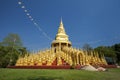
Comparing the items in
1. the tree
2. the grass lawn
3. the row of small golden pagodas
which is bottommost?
the grass lawn

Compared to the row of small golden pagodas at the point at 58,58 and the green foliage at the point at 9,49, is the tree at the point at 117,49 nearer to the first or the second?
the row of small golden pagodas at the point at 58,58

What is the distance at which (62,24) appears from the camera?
200 feet

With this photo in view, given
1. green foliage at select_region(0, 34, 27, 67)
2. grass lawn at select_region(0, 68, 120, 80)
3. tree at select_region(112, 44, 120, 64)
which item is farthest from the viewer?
tree at select_region(112, 44, 120, 64)

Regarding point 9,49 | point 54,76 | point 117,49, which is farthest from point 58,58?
point 117,49

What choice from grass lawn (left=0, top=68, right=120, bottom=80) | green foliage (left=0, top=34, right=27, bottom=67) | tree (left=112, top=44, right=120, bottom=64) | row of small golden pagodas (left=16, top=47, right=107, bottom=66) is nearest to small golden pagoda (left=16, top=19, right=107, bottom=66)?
row of small golden pagodas (left=16, top=47, right=107, bottom=66)

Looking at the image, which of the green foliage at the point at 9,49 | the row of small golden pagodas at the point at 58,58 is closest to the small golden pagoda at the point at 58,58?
the row of small golden pagodas at the point at 58,58

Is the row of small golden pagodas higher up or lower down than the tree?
lower down

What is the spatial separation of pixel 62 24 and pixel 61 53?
19637 mm

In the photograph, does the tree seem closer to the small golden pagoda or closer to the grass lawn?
the small golden pagoda

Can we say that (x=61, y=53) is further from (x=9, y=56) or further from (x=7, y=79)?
(x=7, y=79)

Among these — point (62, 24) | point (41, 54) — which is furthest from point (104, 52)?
point (41, 54)

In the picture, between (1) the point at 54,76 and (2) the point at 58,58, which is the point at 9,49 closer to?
(2) the point at 58,58

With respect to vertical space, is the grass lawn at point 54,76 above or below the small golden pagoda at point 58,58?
below

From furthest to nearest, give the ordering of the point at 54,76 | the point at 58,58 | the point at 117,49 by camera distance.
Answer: the point at 117,49 < the point at 58,58 < the point at 54,76
